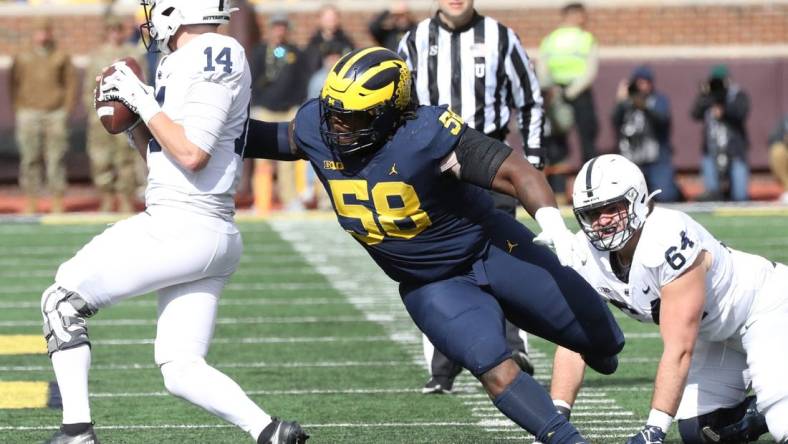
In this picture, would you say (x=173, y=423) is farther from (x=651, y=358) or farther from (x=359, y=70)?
(x=651, y=358)

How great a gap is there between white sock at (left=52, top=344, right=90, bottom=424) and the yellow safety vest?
993 centimetres

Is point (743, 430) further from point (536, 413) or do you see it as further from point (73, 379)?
point (73, 379)

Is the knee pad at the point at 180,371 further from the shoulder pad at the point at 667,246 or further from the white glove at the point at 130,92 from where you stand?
the shoulder pad at the point at 667,246

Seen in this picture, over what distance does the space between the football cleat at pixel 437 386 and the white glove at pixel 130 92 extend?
216 centimetres

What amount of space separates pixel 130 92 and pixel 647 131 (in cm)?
1036

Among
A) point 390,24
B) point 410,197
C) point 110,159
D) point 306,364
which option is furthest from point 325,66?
point 410,197

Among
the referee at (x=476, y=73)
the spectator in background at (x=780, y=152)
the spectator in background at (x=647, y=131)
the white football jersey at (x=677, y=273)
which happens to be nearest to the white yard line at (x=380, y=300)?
the white football jersey at (x=677, y=273)

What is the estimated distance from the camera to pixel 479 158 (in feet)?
15.6

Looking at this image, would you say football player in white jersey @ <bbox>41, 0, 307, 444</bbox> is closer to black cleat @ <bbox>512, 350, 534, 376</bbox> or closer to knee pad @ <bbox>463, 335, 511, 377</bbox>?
knee pad @ <bbox>463, 335, 511, 377</bbox>

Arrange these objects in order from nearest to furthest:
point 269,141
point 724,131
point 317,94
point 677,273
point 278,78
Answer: point 677,273 → point 269,141 → point 317,94 → point 278,78 → point 724,131

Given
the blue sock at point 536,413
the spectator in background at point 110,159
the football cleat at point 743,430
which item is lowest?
the spectator in background at point 110,159

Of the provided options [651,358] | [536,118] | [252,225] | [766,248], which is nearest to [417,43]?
[536,118]

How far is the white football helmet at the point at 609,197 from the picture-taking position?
4895mm

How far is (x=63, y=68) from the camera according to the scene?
14.0m
